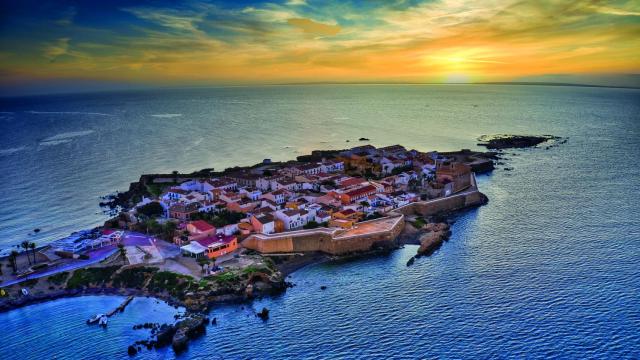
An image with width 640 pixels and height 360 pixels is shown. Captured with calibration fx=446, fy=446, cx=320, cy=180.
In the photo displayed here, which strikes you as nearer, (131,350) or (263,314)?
(131,350)

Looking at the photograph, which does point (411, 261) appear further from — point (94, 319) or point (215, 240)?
point (94, 319)

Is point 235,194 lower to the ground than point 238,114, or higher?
lower

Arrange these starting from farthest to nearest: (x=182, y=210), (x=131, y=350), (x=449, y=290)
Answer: (x=182, y=210) → (x=449, y=290) → (x=131, y=350)

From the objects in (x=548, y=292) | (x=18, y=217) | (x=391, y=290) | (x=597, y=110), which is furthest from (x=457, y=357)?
(x=597, y=110)

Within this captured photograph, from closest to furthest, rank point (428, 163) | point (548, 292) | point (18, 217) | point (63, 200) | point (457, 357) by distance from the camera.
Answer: point (457, 357), point (548, 292), point (18, 217), point (63, 200), point (428, 163)

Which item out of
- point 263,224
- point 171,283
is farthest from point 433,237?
point 171,283

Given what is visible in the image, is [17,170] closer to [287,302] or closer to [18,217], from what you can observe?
[18,217]
